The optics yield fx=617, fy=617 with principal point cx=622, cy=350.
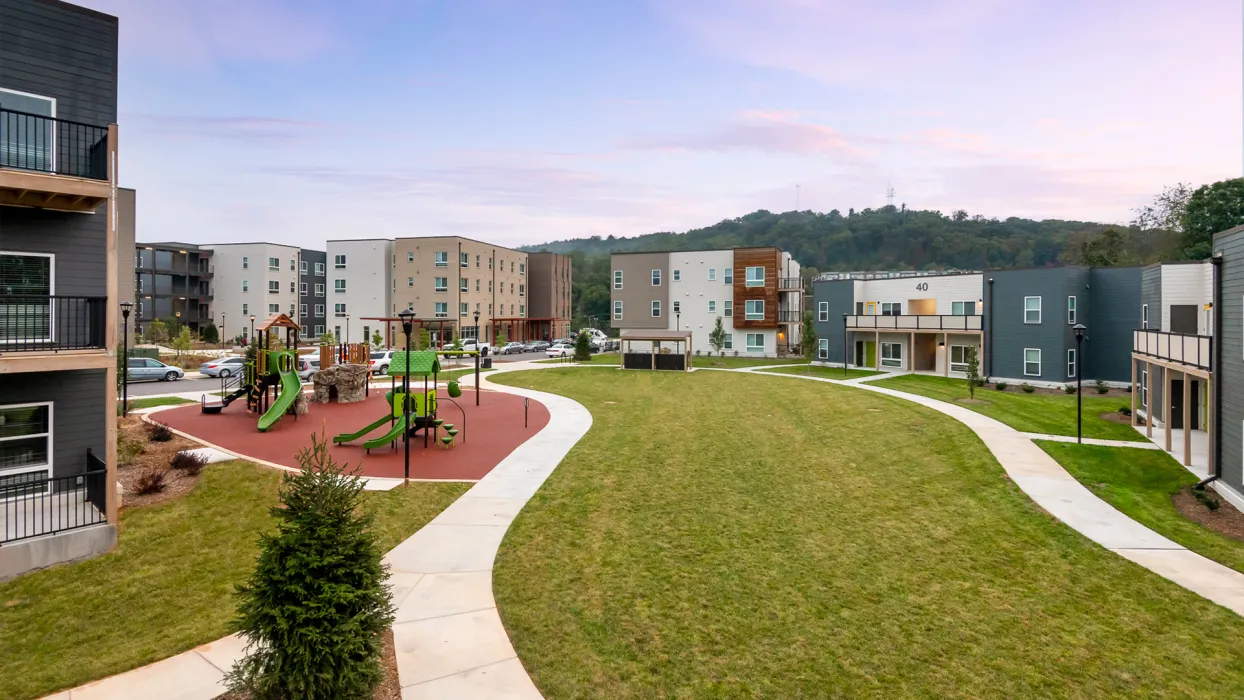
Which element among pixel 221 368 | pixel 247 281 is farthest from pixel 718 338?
→ pixel 247 281

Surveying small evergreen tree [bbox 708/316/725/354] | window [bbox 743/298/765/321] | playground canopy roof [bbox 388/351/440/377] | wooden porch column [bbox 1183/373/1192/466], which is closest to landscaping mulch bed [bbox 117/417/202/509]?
playground canopy roof [bbox 388/351/440/377]

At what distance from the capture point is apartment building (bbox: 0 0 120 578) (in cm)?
1179

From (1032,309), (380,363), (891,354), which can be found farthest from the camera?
(891,354)

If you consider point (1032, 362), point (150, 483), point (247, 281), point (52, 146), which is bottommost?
point (150, 483)

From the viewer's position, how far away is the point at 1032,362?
116 ft

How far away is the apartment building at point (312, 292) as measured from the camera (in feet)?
257

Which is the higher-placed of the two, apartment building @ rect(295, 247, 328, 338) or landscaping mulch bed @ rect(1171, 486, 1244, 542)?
apartment building @ rect(295, 247, 328, 338)

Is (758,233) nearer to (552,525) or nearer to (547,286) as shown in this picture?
(547,286)

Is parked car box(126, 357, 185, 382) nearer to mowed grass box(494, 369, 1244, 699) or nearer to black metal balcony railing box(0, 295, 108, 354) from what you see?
black metal balcony railing box(0, 295, 108, 354)

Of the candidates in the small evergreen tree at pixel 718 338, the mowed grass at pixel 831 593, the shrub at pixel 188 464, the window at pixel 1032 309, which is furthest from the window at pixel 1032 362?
the shrub at pixel 188 464

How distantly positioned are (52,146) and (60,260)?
2.40 m

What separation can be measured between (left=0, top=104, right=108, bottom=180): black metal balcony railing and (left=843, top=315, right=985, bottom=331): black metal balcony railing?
40.1 m

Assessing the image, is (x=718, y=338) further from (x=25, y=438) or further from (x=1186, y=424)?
(x=25, y=438)

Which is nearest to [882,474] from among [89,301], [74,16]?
[89,301]
